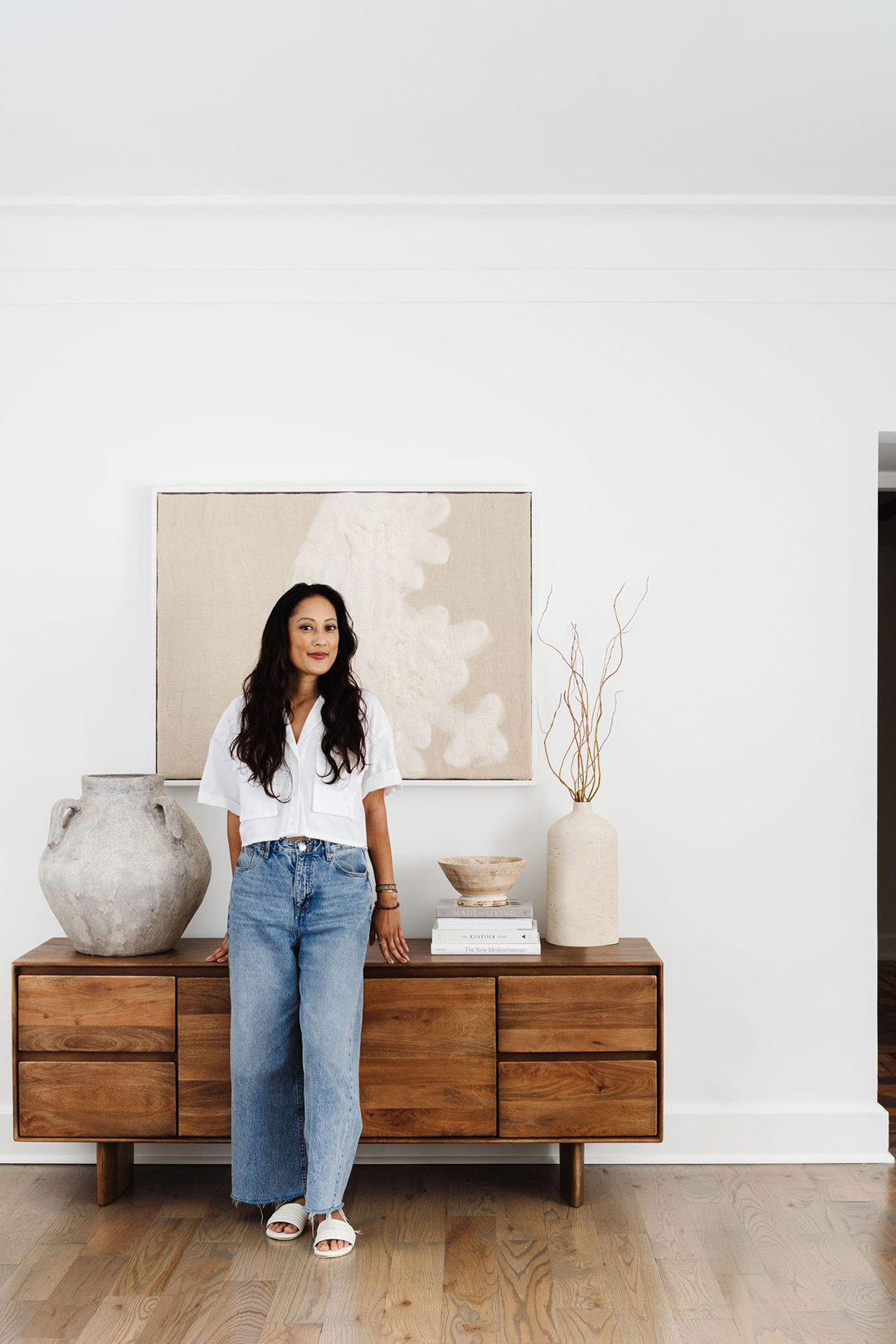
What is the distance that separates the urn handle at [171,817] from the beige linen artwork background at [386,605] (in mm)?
272

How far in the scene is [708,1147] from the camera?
3.09 meters

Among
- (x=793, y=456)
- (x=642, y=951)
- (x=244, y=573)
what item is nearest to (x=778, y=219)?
(x=793, y=456)

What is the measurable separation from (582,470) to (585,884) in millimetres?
1191

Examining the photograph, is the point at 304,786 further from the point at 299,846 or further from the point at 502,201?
the point at 502,201

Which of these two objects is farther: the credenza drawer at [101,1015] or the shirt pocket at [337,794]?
the credenza drawer at [101,1015]

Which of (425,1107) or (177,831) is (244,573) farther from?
(425,1107)

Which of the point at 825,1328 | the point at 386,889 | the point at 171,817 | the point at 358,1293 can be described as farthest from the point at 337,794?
the point at 825,1328

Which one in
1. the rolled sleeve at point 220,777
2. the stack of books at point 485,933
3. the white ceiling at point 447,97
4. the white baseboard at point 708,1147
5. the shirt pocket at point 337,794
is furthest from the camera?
the white baseboard at point 708,1147

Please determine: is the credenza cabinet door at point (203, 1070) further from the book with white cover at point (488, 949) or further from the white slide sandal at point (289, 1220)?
the book with white cover at point (488, 949)

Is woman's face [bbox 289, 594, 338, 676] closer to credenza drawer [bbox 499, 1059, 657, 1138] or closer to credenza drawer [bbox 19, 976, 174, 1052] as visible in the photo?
credenza drawer [bbox 19, 976, 174, 1052]

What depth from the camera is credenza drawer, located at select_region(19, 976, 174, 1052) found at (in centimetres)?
271

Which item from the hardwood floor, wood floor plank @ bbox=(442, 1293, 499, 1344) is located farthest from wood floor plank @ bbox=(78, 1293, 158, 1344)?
wood floor plank @ bbox=(442, 1293, 499, 1344)

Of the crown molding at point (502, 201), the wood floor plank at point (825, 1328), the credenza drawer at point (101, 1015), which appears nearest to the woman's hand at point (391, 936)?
the credenza drawer at point (101, 1015)

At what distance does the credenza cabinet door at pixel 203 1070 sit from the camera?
8.87 ft
